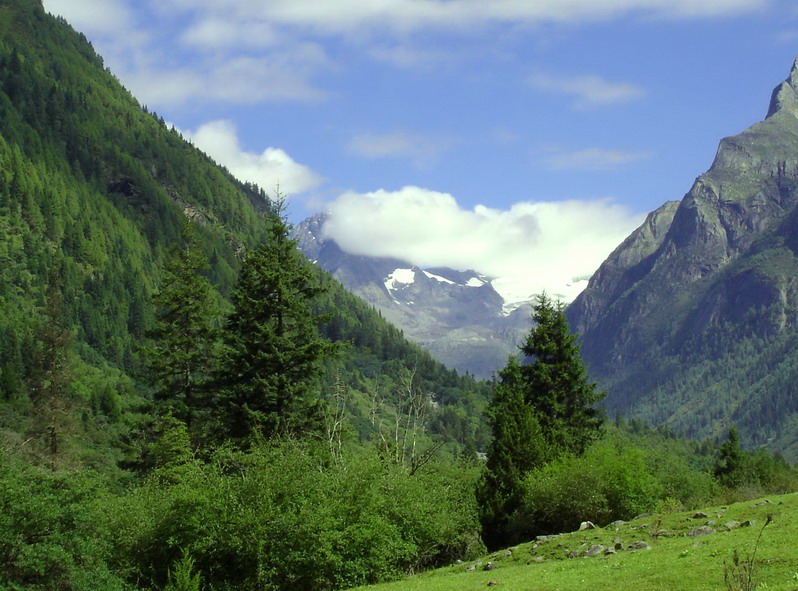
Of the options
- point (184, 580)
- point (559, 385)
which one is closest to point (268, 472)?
point (184, 580)

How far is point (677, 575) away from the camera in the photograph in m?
28.0

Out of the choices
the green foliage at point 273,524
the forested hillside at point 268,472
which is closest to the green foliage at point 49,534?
the forested hillside at point 268,472

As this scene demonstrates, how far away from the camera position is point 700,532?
37.1 meters

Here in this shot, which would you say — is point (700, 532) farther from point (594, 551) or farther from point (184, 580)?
point (184, 580)

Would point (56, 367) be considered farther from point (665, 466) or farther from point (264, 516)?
point (665, 466)

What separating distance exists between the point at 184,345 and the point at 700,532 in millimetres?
35501

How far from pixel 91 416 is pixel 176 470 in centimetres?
13491

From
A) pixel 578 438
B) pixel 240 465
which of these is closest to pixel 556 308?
pixel 578 438

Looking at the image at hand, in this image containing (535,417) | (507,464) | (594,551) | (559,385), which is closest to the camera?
→ (594,551)

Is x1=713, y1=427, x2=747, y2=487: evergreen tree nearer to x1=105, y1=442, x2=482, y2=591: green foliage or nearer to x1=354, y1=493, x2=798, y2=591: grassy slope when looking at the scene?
x1=354, y1=493, x2=798, y2=591: grassy slope

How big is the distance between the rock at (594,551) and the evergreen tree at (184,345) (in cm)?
2851

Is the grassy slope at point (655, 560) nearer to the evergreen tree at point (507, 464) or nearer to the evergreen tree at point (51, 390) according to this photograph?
the evergreen tree at point (507, 464)

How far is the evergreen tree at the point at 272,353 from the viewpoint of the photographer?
51.1 meters

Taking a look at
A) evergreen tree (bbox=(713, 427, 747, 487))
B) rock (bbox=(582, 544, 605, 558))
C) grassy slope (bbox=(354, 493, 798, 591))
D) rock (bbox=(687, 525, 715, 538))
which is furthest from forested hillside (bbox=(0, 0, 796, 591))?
evergreen tree (bbox=(713, 427, 747, 487))
